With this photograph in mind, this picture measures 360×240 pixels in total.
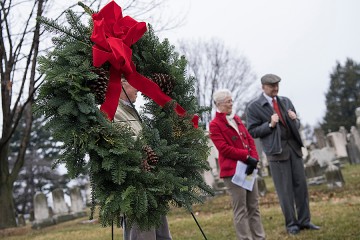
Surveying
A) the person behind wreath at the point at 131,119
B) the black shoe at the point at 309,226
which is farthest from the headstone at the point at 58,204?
the person behind wreath at the point at 131,119

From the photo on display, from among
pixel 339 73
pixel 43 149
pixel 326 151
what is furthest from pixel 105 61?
pixel 339 73

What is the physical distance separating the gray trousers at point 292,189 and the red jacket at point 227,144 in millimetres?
786

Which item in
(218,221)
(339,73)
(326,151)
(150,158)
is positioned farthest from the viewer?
(339,73)

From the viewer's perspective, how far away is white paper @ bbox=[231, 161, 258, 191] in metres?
4.85

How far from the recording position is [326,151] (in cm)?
1410

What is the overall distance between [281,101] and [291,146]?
0.68 metres

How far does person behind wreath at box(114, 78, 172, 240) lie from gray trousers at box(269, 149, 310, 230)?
2.66m

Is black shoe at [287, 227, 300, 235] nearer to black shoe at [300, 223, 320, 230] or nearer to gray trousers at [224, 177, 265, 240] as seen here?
black shoe at [300, 223, 320, 230]

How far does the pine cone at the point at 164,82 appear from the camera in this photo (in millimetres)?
3359

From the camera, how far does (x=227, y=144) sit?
499 centimetres

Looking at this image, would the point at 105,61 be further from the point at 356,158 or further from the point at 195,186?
the point at 356,158

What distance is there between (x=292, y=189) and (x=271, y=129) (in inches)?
34.7

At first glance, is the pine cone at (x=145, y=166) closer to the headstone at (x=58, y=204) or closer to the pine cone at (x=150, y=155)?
the pine cone at (x=150, y=155)

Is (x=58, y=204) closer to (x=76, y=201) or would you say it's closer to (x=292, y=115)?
(x=76, y=201)
